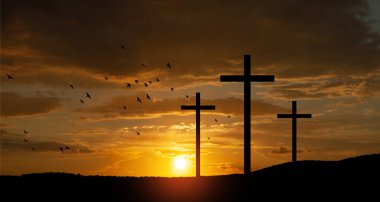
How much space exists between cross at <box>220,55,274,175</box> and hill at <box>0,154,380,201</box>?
94cm

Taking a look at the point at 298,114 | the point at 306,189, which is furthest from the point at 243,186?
the point at 298,114

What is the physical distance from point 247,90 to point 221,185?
539 cm

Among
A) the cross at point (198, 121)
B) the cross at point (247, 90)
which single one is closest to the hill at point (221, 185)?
the cross at point (247, 90)

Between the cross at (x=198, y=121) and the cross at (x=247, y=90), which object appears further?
the cross at (x=198, y=121)

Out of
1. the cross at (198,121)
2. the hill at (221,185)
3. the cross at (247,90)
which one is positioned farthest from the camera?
the cross at (198,121)

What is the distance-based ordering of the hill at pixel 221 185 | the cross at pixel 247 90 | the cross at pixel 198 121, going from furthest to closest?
the cross at pixel 198 121 < the cross at pixel 247 90 < the hill at pixel 221 185

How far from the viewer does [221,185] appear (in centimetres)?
2348

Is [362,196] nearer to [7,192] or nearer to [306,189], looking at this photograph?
[306,189]

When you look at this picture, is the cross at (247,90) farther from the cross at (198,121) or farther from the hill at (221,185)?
the cross at (198,121)

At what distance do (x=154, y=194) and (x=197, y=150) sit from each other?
12.6 m

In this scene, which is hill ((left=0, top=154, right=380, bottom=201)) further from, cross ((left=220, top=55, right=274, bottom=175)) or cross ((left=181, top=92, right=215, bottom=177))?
cross ((left=181, top=92, right=215, bottom=177))

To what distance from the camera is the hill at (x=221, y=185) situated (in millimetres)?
20734

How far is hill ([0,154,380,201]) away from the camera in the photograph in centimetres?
2073

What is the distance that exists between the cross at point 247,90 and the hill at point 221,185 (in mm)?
940
